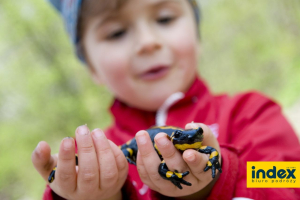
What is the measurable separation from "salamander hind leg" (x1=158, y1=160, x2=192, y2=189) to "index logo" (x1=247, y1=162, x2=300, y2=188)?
47 cm

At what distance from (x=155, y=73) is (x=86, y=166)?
1.15m

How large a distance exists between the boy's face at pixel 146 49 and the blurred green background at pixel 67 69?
3.66 m

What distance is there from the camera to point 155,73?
2057mm

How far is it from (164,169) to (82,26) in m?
1.70

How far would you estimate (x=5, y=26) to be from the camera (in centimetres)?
685

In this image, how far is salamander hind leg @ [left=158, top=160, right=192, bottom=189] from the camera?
105cm

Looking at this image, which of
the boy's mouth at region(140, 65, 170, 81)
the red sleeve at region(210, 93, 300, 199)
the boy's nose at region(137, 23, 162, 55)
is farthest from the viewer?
the boy's mouth at region(140, 65, 170, 81)

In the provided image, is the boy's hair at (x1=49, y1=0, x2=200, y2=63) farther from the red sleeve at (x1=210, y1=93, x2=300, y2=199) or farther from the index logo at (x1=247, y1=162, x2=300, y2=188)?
the index logo at (x1=247, y1=162, x2=300, y2=188)

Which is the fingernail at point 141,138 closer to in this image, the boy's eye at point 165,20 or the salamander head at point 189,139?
the salamander head at point 189,139

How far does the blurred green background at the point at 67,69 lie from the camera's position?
659 cm

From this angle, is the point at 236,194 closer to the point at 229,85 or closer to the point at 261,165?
the point at 261,165

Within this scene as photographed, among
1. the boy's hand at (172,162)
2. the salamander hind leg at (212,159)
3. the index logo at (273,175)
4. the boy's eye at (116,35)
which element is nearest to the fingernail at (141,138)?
the boy's hand at (172,162)

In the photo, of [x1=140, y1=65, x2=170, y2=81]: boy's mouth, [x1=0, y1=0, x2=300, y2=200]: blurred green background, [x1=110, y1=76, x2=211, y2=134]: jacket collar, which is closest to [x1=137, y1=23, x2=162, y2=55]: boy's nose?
[x1=140, y1=65, x2=170, y2=81]: boy's mouth

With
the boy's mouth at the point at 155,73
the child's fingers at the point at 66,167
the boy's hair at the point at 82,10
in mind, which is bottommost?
the child's fingers at the point at 66,167
